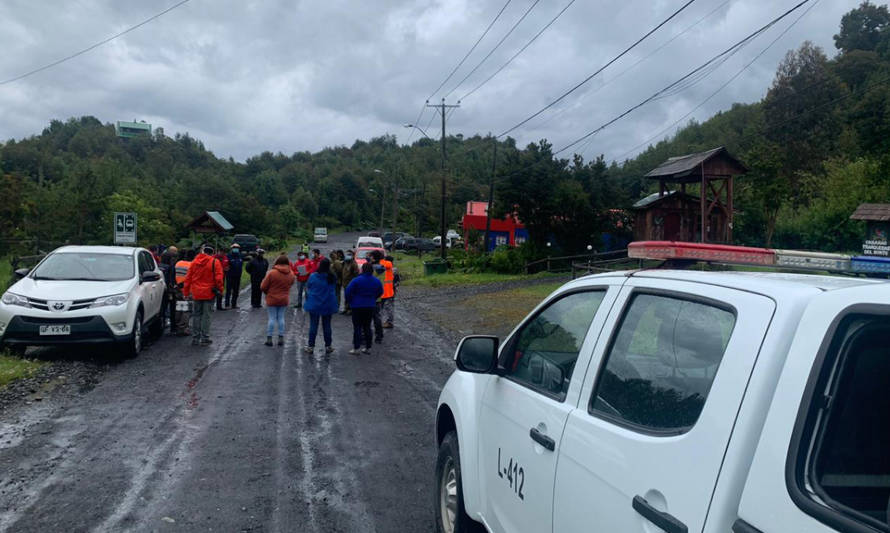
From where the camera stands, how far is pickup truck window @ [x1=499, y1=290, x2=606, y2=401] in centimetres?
325

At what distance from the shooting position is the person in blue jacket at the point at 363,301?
12.1 meters

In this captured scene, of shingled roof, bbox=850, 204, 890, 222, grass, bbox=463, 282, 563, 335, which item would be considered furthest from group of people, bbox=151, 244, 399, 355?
shingled roof, bbox=850, 204, 890, 222

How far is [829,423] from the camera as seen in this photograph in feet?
5.91

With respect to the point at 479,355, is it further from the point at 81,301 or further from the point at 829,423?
the point at 81,301

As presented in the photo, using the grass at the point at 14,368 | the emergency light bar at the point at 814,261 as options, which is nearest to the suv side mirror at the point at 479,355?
the emergency light bar at the point at 814,261

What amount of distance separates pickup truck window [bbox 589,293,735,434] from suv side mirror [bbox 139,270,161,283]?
36.3ft

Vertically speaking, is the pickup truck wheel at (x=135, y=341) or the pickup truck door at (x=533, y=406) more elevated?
the pickup truck door at (x=533, y=406)

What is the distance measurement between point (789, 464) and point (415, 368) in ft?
31.9

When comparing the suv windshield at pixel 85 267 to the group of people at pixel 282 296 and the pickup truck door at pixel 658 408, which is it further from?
the pickup truck door at pixel 658 408

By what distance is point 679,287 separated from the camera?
101 inches

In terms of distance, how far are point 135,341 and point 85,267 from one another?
1698 mm

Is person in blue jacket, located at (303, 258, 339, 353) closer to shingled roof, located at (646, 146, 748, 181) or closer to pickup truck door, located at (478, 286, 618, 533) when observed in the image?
pickup truck door, located at (478, 286, 618, 533)

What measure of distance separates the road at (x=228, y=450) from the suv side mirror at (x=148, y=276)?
5.75 feet

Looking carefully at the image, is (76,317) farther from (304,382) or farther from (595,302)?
(595,302)
